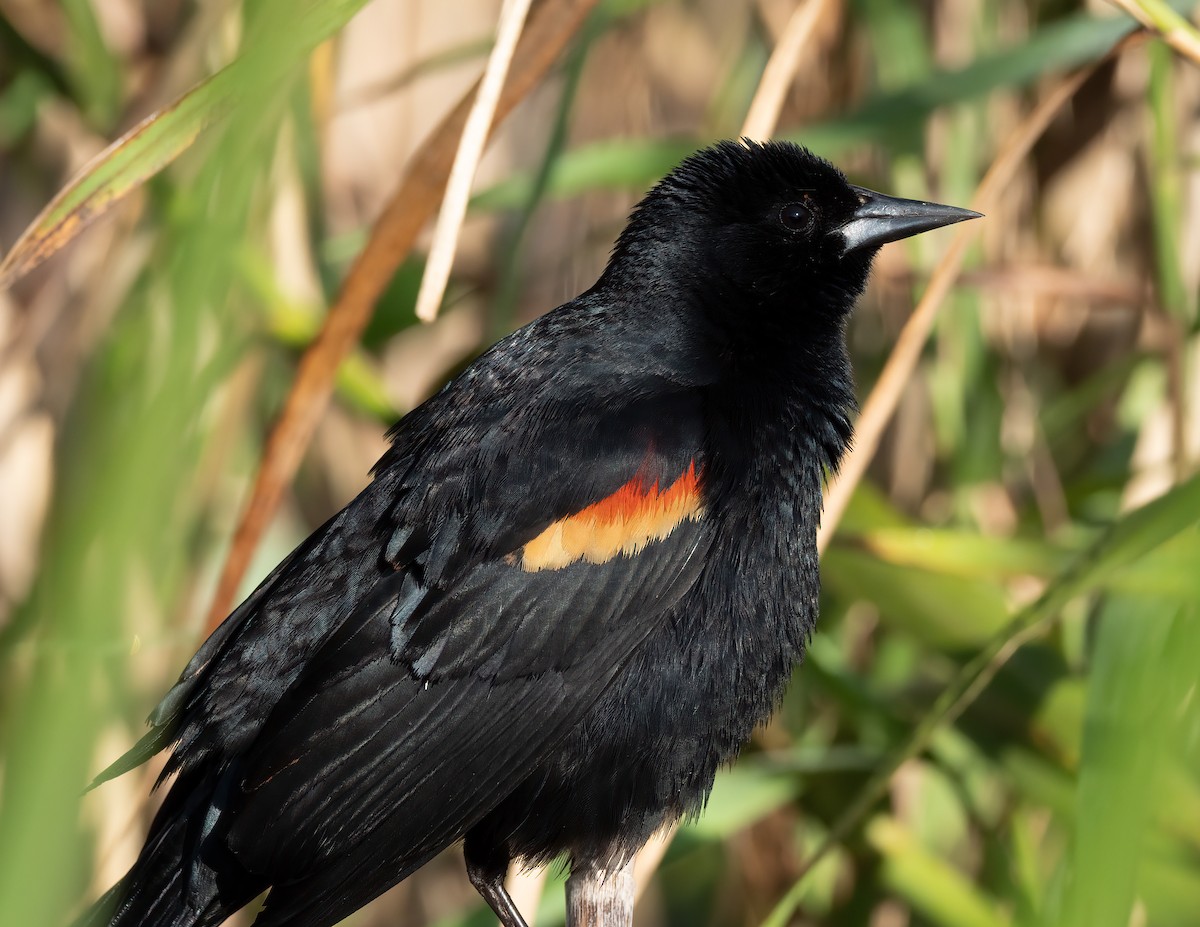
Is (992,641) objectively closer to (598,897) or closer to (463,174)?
(598,897)

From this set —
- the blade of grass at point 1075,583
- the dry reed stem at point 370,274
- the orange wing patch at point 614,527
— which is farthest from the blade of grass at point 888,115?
the blade of grass at point 1075,583

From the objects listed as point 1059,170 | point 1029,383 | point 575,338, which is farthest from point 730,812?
point 1059,170

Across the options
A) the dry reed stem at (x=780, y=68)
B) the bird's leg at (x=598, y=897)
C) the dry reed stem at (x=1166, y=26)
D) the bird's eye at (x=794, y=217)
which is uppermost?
the dry reed stem at (x=780, y=68)

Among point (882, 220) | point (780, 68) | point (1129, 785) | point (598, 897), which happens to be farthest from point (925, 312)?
point (1129, 785)

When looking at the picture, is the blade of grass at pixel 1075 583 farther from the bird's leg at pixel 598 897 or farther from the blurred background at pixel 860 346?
the bird's leg at pixel 598 897

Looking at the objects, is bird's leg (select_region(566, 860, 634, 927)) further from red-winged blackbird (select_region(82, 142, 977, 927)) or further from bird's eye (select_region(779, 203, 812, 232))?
bird's eye (select_region(779, 203, 812, 232))

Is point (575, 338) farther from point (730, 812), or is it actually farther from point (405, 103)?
point (405, 103)
